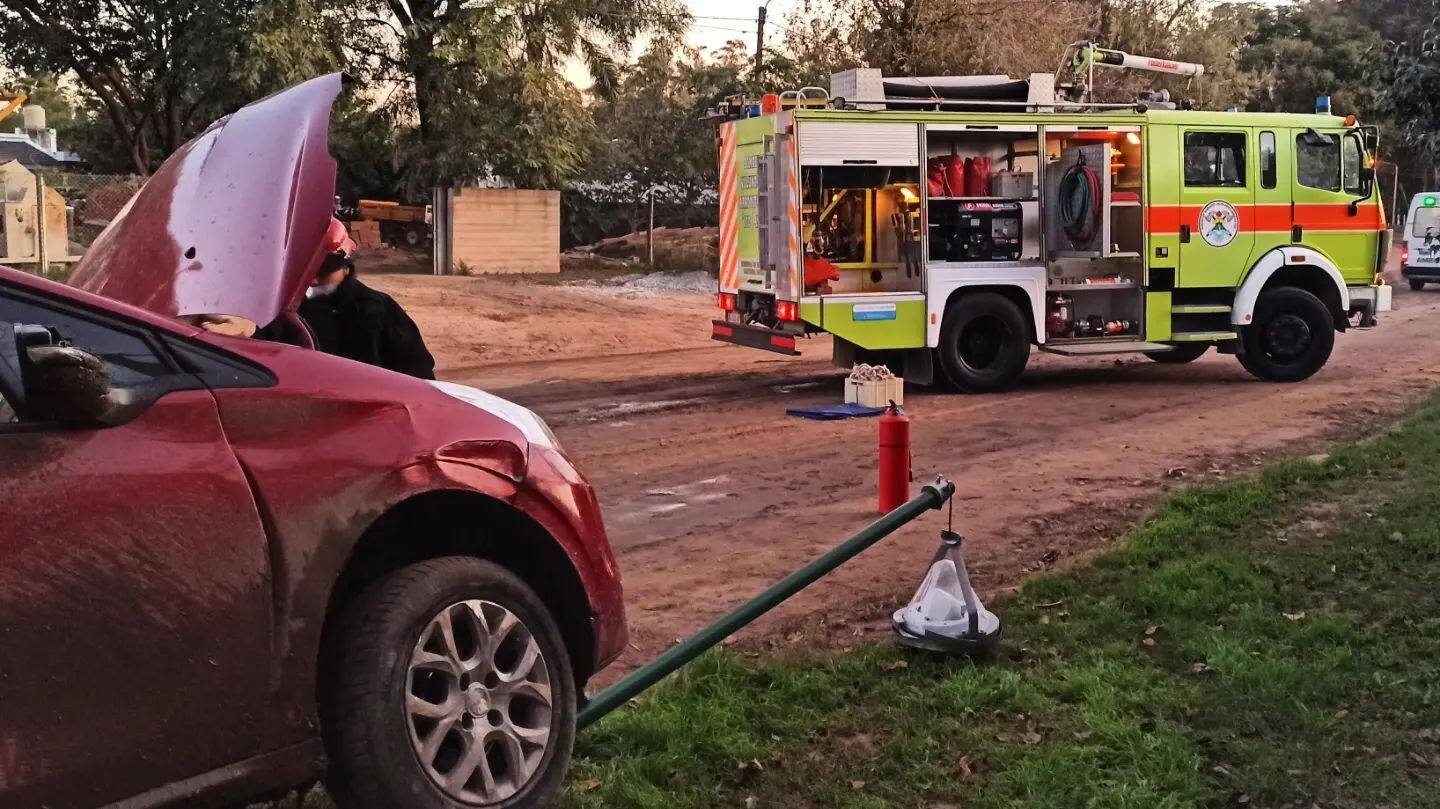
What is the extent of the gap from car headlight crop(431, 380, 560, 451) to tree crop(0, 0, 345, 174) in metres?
18.7

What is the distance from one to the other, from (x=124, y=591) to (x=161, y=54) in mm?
24906

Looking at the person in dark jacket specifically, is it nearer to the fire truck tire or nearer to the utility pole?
the fire truck tire

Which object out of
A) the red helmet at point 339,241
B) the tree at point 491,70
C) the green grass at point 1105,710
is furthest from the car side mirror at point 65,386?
the tree at point 491,70

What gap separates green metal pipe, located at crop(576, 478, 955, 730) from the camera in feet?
13.1

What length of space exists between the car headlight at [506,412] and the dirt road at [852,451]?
5.69ft

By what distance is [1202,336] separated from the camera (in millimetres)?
14102

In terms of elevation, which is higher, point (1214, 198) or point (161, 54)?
point (161, 54)

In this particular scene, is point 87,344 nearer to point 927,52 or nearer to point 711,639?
point 711,639

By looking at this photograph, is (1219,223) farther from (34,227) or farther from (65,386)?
(34,227)

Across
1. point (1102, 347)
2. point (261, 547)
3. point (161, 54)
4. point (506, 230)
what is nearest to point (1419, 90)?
point (261, 547)

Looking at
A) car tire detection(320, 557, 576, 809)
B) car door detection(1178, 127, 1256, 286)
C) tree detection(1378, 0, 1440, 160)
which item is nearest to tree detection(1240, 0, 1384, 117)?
car door detection(1178, 127, 1256, 286)

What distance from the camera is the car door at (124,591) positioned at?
266cm

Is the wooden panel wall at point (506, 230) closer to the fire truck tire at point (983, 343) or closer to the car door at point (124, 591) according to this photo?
the fire truck tire at point (983, 343)

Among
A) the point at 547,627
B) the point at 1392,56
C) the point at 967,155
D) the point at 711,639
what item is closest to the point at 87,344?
the point at 547,627
